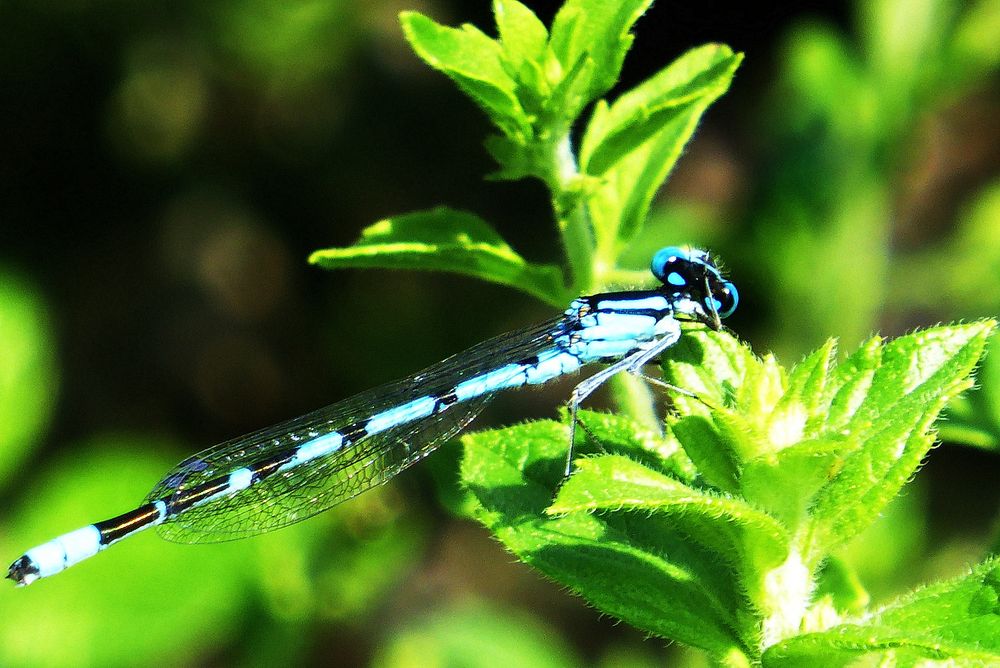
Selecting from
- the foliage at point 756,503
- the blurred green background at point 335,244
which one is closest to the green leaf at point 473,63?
the foliage at point 756,503

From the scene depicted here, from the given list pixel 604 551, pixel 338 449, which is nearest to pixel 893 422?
pixel 604 551

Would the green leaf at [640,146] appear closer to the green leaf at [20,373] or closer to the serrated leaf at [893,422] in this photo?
the serrated leaf at [893,422]

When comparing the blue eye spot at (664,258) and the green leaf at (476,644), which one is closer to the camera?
the blue eye spot at (664,258)

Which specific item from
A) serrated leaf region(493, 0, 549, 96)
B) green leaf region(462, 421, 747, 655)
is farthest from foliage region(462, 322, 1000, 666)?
serrated leaf region(493, 0, 549, 96)

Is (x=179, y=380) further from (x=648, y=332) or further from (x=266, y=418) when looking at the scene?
(x=648, y=332)

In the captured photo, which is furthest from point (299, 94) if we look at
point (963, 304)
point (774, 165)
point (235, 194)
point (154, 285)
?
point (963, 304)

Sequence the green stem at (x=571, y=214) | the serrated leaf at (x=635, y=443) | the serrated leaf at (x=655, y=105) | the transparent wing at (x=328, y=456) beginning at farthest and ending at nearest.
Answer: the transparent wing at (x=328, y=456)
the green stem at (x=571, y=214)
the serrated leaf at (x=655, y=105)
the serrated leaf at (x=635, y=443)

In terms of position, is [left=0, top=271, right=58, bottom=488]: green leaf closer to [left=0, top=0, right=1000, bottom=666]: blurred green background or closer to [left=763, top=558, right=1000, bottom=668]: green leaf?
[left=0, top=0, right=1000, bottom=666]: blurred green background

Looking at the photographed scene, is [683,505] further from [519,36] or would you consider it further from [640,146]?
[519,36]
